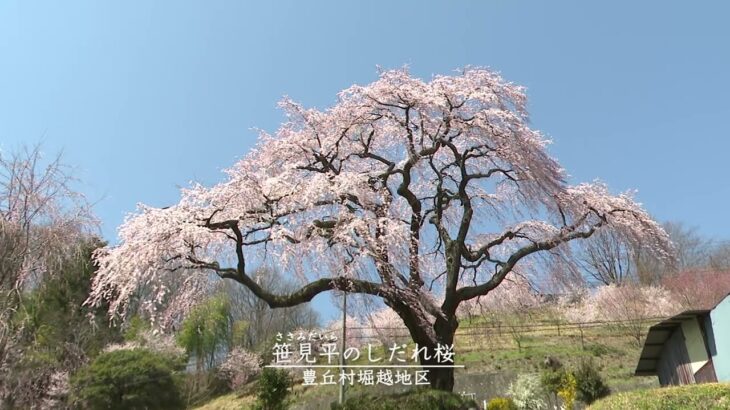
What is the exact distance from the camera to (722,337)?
7.01 meters

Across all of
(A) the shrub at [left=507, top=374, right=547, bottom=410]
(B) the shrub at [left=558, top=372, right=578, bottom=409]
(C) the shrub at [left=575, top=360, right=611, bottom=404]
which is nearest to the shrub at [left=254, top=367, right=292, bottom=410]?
(A) the shrub at [left=507, top=374, right=547, bottom=410]

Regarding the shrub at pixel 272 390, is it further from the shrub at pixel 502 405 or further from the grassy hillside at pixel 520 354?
the shrub at pixel 502 405

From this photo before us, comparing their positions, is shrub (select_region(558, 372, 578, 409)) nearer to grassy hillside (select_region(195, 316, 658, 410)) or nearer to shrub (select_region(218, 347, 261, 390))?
grassy hillside (select_region(195, 316, 658, 410))

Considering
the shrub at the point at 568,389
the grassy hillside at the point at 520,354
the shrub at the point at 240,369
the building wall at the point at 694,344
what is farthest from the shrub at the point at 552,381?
the shrub at the point at 240,369

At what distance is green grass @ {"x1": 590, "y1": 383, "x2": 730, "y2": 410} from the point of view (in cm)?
453

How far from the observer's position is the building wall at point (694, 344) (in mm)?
7516

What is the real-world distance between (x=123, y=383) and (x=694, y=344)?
15331 mm

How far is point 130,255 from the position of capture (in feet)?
25.1

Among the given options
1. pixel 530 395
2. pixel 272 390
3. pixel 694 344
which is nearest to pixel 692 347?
pixel 694 344

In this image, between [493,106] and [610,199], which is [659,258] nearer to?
[610,199]

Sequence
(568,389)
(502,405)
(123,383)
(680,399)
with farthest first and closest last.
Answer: (123,383)
(568,389)
(502,405)
(680,399)

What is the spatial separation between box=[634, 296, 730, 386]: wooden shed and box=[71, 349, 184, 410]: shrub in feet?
45.7

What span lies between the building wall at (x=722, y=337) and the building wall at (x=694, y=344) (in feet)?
1.04

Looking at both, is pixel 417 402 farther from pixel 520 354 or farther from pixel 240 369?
pixel 240 369
